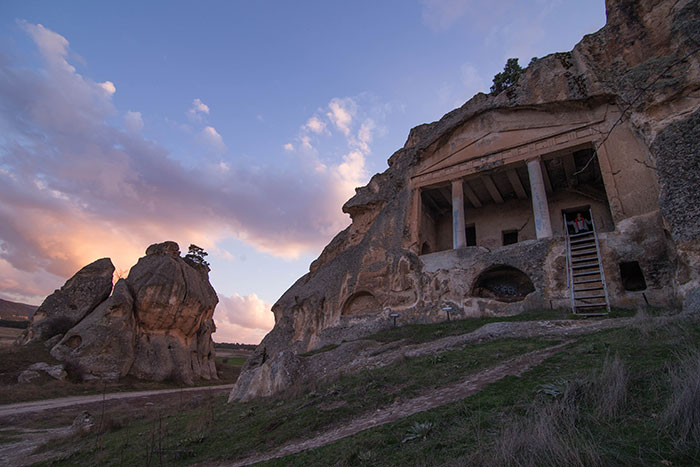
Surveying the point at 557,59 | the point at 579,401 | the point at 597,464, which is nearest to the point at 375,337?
the point at 579,401

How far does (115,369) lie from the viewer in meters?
23.2

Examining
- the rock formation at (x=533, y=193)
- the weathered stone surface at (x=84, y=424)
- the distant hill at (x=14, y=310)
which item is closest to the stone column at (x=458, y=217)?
the rock formation at (x=533, y=193)

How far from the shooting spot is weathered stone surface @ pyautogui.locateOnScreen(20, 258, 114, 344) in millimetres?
25641

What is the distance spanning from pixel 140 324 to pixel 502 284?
962 inches

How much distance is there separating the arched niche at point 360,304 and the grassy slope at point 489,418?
390 inches

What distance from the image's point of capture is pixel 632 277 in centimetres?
1339

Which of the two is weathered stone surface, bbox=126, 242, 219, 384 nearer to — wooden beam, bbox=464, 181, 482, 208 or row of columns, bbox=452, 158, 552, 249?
row of columns, bbox=452, 158, 552, 249

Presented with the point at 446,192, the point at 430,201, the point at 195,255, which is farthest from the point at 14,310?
the point at 446,192

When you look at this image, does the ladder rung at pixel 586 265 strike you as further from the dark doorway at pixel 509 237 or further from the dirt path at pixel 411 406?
the dark doorway at pixel 509 237

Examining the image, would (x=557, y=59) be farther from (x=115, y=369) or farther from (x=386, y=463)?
(x=115, y=369)

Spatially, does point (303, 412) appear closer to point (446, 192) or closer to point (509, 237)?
point (446, 192)

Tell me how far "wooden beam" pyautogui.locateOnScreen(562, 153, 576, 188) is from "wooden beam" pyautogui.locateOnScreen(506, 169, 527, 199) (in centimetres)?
214

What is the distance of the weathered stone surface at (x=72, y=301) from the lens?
1009 inches

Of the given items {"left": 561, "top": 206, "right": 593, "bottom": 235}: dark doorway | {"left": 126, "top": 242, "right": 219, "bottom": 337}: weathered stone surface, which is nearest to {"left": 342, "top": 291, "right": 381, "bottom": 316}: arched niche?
{"left": 561, "top": 206, "right": 593, "bottom": 235}: dark doorway
